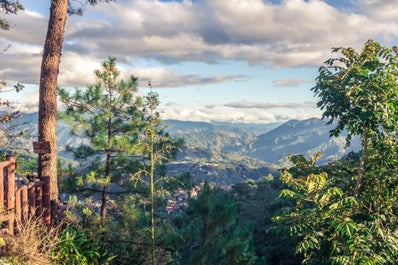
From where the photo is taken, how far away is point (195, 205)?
409 inches

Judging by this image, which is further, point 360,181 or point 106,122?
point 106,122

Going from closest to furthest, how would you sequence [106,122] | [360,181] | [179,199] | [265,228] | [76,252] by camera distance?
[360,181], [76,252], [106,122], [265,228], [179,199]

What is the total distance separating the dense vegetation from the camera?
640 cm

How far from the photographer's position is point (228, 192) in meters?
10.9

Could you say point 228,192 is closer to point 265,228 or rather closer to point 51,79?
point 51,79

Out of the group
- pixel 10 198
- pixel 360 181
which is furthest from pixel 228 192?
pixel 10 198

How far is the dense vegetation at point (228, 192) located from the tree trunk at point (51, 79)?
5.01 feet

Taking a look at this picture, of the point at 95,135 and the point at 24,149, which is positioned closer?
the point at 24,149

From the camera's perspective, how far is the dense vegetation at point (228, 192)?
21.0ft

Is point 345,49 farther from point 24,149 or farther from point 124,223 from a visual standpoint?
point 124,223

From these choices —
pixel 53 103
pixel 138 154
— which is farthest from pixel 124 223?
pixel 53 103

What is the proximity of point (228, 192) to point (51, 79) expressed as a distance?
5.74 m

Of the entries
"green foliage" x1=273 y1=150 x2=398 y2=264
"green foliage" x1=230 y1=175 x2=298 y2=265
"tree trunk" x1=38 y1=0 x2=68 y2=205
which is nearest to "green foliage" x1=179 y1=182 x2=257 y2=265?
"green foliage" x1=273 y1=150 x2=398 y2=264

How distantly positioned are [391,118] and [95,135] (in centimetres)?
1118
